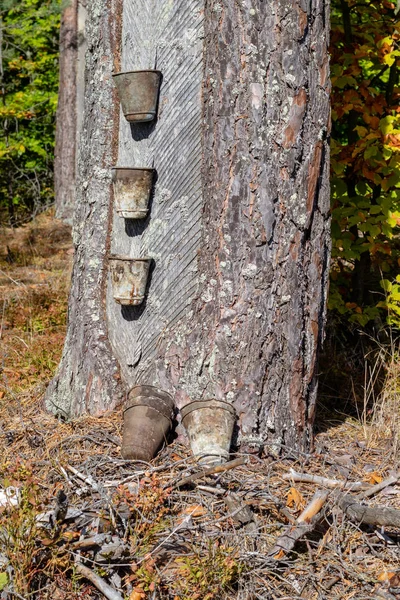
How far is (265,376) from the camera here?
3.17 meters

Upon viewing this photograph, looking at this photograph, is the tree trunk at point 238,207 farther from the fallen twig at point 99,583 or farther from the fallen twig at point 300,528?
the fallen twig at point 99,583

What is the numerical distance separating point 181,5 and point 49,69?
40.5 feet

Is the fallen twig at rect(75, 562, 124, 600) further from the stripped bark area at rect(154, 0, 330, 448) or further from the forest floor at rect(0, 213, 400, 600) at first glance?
the stripped bark area at rect(154, 0, 330, 448)

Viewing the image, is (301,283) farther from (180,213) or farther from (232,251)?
(180,213)

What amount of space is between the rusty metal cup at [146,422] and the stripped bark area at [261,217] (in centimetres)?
11

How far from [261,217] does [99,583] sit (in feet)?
5.16

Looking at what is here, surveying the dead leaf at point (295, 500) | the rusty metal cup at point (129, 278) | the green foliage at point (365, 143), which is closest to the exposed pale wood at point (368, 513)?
the dead leaf at point (295, 500)

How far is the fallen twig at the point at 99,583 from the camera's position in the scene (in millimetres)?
2289

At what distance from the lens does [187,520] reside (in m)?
2.60

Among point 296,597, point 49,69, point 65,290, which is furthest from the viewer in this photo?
point 49,69

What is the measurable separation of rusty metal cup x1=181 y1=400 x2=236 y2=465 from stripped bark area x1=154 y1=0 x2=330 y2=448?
3.5 inches

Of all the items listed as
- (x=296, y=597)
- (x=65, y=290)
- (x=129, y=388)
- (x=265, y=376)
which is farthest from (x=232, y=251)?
(x=65, y=290)

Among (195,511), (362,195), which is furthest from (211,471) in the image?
(362,195)

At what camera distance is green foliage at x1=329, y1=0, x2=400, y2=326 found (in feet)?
13.7
